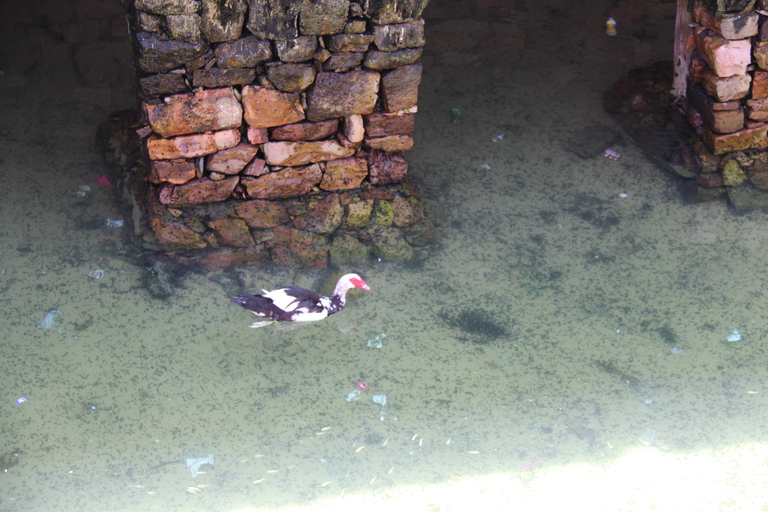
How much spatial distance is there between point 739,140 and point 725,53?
2.02 feet

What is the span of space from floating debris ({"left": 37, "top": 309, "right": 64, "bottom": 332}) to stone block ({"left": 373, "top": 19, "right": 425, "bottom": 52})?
2.23 meters

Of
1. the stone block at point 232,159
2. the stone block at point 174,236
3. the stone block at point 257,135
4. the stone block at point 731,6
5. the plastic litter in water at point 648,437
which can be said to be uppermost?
the stone block at point 731,6

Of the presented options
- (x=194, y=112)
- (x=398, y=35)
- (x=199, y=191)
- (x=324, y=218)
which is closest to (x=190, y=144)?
(x=194, y=112)

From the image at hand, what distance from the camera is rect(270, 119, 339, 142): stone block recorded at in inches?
153

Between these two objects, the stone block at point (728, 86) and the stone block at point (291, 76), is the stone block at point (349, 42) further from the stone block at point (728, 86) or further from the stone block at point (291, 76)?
the stone block at point (728, 86)

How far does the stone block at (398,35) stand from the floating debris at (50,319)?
2.23m

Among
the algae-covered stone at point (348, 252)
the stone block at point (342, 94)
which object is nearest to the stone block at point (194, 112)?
the stone block at point (342, 94)

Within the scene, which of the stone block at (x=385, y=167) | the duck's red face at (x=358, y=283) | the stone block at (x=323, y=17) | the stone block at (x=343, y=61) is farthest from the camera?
A: the stone block at (x=385, y=167)

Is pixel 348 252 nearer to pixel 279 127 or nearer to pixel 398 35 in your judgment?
pixel 279 127

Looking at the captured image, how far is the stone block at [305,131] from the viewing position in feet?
12.7

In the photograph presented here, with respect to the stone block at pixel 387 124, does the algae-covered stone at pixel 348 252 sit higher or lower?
lower

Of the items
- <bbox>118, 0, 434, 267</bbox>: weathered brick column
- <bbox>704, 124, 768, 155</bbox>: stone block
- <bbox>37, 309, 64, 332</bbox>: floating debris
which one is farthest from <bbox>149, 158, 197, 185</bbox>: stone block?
<bbox>704, 124, 768, 155</bbox>: stone block

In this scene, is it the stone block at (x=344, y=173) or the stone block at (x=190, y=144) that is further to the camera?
the stone block at (x=344, y=173)

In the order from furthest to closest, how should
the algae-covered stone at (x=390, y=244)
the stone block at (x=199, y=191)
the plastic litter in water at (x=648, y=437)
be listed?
the algae-covered stone at (x=390, y=244)
the stone block at (x=199, y=191)
the plastic litter in water at (x=648, y=437)
